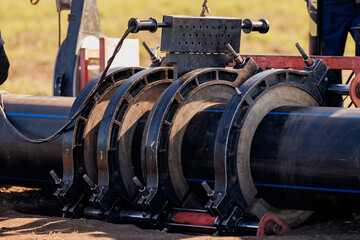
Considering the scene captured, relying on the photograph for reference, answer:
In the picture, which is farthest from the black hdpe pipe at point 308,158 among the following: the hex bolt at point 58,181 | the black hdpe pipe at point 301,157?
the hex bolt at point 58,181

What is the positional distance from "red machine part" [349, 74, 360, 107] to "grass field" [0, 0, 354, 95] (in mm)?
14312

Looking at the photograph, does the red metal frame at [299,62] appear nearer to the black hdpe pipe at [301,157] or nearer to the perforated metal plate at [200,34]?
the perforated metal plate at [200,34]

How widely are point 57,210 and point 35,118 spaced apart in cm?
82

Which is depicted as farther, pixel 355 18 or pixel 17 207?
pixel 355 18

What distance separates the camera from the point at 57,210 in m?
7.00

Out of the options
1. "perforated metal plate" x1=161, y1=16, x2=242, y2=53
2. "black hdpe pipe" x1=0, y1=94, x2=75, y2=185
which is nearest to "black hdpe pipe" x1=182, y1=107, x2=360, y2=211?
"perforated metal plate" x1=161, y1=16, x2=242, y2=53

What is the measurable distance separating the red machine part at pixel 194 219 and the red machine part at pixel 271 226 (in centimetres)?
34

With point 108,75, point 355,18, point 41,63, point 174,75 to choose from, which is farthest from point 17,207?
point 41,63

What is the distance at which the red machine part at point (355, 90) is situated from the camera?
20.6 feet

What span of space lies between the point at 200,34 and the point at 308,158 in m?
1.40

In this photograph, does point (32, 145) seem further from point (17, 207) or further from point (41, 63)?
point (41, 63)

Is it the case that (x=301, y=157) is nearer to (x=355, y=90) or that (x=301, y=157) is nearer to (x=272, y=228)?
(x=272, y=228)

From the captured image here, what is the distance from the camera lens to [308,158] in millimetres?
5551

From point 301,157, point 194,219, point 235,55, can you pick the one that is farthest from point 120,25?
point 301,157
